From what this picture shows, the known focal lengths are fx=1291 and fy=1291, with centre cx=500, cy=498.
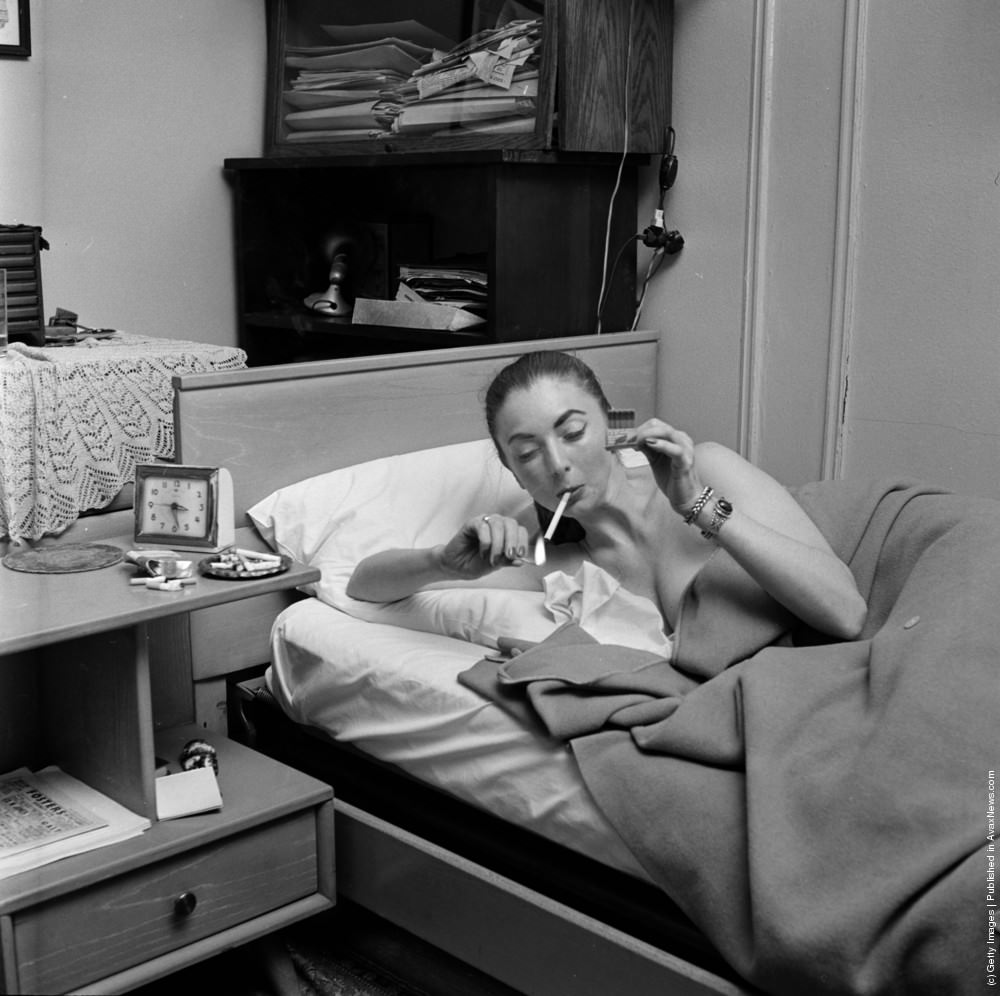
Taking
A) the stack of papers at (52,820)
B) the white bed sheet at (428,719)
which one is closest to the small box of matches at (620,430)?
the white bed sheet at (428,719)

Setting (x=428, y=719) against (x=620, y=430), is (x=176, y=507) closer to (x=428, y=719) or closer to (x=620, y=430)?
(x=428, y=719)

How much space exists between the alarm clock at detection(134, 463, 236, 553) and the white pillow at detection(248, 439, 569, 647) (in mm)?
273

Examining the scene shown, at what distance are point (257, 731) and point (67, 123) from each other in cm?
99

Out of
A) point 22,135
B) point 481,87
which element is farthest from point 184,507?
point 481,87

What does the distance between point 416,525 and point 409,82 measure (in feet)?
3.19

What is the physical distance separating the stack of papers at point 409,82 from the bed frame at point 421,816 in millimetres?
445

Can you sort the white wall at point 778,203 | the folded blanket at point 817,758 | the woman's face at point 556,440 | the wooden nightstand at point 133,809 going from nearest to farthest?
1. the folded blanket at point 817,758
2. the wooden nightstand at point 133,809
3. the woman's face at point 556,440
4. the white wall at point 778,203

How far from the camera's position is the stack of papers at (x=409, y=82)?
87.5 inches

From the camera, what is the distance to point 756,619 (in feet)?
4.85

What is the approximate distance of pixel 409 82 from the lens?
2398mm

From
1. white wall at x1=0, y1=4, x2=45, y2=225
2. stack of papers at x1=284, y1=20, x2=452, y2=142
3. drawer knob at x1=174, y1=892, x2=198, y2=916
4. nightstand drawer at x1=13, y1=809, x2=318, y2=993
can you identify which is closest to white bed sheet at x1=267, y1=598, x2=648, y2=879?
nightstand drawer at x1=13, y1=809, x2=318, y2=993

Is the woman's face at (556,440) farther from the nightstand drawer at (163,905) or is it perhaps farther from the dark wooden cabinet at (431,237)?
the dark wooden cabinet at (431,237)

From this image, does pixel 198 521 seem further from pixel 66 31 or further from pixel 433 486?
pixel 66 31

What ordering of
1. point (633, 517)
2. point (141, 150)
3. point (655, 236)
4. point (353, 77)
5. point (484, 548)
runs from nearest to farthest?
point (484, 548), point (633, 517), point (141, 150), point (655, 236), point (353, 77)
